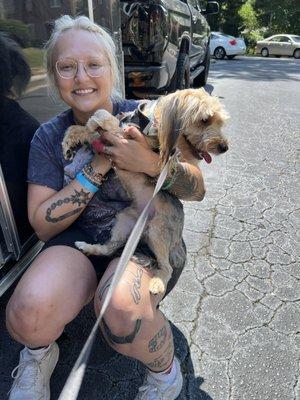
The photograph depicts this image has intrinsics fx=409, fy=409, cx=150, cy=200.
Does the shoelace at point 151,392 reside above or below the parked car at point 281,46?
above

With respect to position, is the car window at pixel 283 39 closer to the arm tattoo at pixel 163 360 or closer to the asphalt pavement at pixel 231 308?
the asphalt pavement at pixel 231 308

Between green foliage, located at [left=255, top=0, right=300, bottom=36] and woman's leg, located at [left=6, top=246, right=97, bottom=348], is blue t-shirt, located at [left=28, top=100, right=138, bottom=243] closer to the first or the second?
woman's leg, located at [left=6, top=246, right=97, bottom=348]

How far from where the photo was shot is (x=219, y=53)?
2430 centimetres

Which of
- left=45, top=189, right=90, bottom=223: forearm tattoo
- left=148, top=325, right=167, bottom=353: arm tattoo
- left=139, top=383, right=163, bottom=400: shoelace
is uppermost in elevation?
left=45, top=189, right=90, bottom=223: forearm tattoo

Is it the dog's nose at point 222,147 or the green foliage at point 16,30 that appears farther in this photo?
the dog's nose at point 222,147

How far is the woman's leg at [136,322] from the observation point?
1786 millimetres

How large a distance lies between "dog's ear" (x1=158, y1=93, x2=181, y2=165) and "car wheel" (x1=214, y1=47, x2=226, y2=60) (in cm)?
A: 2374

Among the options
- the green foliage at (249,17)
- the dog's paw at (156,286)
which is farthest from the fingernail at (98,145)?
the green foliage at (249,17)

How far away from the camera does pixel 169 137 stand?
1998 mm

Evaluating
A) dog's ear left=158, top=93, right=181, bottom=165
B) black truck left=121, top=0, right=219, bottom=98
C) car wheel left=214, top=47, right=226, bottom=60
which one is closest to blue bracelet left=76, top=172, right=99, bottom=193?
dog's ear left=158, top=93, right=181, bottom=165

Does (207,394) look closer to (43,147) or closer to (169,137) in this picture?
(169,137)

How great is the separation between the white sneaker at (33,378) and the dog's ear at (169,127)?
111 cm

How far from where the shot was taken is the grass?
228cm

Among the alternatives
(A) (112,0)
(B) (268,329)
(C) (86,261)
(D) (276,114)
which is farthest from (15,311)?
(D) (276,114)
